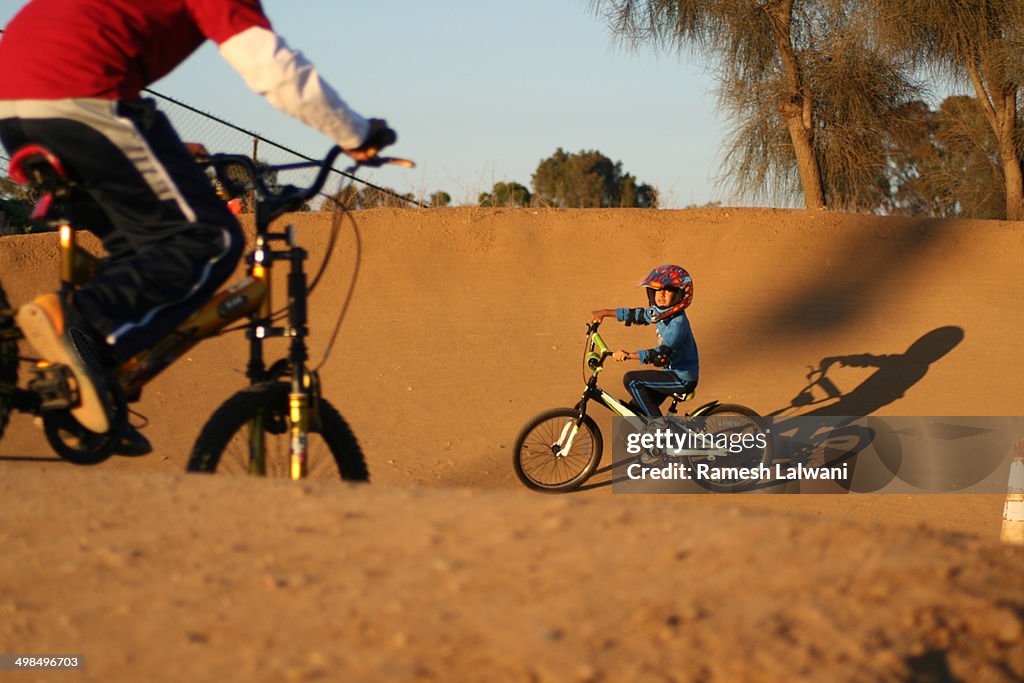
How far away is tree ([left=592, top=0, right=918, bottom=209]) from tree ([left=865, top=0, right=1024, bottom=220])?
45 cm

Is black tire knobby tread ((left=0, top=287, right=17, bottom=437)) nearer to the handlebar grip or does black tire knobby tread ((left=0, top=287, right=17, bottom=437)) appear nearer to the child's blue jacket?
the handlebar grip

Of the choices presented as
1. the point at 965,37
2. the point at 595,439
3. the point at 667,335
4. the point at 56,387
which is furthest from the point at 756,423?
the point at 965,37

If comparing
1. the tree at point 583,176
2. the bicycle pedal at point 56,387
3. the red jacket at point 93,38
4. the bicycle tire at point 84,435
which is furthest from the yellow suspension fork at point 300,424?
the tree at point 583,176

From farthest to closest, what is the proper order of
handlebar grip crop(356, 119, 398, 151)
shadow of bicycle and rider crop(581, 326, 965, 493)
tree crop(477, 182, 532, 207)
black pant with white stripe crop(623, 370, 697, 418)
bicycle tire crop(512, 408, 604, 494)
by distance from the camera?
tree crop(477, 182, 532, 207) < shadow of bicycle and rider crop(581, 326, 965, 493) < black pant with white stripe crop(623, 370, 697, 418) < bicycle tire crop(512, 408, 604, 494) < handlebar grip crop(356, 119, 398, 151)

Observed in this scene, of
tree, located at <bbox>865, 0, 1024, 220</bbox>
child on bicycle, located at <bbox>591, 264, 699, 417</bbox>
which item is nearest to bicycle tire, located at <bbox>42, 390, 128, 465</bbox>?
child on bicycle, located at <bbox>591, 264, 699, 417</bbox>

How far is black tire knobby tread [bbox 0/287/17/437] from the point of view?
3876 mm

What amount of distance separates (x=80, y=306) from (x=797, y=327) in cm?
1093

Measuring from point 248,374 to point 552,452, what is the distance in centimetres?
495

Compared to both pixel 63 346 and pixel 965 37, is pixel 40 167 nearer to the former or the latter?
pixel 63 346

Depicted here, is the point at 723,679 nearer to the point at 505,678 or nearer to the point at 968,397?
the point at 505,678

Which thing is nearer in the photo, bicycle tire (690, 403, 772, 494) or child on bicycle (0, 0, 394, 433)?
child on bicycle (0, 0, 394, 433)

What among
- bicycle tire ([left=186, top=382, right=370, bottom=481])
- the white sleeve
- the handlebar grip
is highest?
the white sleeve

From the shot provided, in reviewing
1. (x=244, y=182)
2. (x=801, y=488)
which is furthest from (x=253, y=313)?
(x=801, y=488)

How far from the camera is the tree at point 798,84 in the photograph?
59.4 ft
